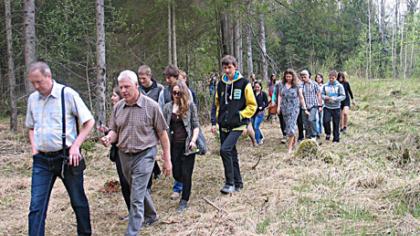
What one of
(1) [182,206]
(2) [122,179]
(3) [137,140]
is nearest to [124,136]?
(3) [137,140]

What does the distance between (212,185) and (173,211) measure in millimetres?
1401

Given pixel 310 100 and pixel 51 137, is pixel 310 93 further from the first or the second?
pixel 51 137

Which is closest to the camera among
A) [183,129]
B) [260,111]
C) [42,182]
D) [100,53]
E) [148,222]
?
[42,182]

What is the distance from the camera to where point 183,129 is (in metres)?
5.81

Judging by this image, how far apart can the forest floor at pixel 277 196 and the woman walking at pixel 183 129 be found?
44 cm

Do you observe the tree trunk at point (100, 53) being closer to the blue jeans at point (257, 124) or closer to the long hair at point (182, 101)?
the blue jeans at point (257, 124)

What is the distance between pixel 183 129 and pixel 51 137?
1949 mm

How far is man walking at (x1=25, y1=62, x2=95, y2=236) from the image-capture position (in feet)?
13.9

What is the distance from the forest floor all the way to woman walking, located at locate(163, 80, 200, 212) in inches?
17.3

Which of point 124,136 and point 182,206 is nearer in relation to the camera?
point 124,136

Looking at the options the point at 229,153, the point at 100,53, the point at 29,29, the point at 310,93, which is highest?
the point at 29,29

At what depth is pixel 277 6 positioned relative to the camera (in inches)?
576

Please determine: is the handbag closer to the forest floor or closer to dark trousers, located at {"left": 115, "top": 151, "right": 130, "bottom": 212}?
dark trousers, located at {"left": 115, "top": 151, "right": 130, "bottom": 212}

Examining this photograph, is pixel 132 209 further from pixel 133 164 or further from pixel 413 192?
pixel 413 192
